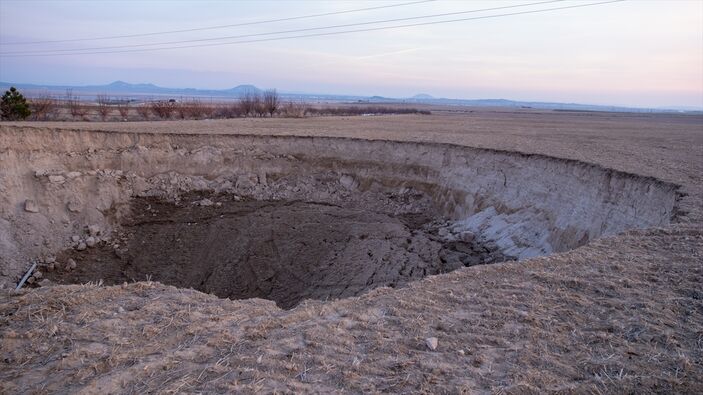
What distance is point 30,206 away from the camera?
1375 cm

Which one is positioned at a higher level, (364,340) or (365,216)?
(364,340)

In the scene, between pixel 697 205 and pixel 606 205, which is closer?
pixel 697 205

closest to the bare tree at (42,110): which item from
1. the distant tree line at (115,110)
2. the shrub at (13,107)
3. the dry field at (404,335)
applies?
the distant tree line at (115,110)

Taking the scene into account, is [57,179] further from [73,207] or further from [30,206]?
[30,206]

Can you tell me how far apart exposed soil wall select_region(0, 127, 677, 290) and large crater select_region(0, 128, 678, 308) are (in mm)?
43

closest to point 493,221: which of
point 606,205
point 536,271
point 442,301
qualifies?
point 606,205

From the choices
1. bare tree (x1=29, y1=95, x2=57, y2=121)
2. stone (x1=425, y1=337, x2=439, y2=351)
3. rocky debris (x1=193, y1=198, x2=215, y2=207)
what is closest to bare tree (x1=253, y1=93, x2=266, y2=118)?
bare tree (x1=29, y1=95, x2=57, y2=121)

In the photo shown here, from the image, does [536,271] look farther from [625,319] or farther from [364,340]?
[364,340]

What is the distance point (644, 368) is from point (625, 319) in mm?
937

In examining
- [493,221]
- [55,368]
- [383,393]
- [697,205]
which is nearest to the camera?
[383,393]

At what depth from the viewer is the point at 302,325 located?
473 cm

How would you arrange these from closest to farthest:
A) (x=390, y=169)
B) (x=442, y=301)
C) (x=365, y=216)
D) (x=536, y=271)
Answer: (x=442, y=301) < (x=536, y=271) < (x=365, y=216) < (x=390, y=169)

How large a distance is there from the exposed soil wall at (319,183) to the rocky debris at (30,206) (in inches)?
1.0

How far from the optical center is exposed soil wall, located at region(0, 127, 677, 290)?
1173cm
